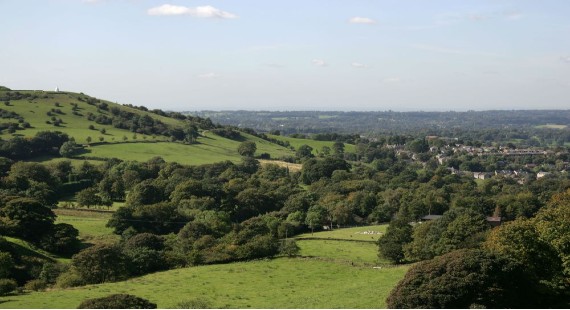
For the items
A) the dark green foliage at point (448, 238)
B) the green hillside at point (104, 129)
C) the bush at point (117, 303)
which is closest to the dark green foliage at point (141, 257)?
the bush at point (117, 303)

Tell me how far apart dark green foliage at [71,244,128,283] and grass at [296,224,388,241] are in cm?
2265

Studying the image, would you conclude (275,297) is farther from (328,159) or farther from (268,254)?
(328,159)

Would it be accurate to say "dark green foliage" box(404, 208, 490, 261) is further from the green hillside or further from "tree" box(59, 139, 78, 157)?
"tree" box(59, 139, 78, 157)

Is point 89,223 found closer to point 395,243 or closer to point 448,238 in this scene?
point 395,243

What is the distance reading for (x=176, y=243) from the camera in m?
47.4

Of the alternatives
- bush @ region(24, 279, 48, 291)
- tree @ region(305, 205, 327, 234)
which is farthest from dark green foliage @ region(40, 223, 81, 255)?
tree @ region(305, 205, 327, 234)

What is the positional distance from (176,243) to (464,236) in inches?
945

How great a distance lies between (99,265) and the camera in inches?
1425

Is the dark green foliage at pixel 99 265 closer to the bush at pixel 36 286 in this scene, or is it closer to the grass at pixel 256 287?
the grass at pixel 256 287

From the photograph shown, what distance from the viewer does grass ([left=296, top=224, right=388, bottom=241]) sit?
176 feet

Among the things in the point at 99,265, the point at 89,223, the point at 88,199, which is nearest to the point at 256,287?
the point at 99,265

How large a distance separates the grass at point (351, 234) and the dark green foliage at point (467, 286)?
85.5ft

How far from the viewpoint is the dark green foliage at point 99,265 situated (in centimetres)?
3566

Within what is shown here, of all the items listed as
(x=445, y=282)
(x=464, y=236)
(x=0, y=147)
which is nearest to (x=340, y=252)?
(x=464, y=236)
